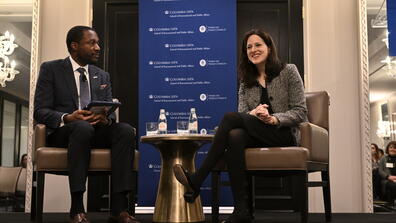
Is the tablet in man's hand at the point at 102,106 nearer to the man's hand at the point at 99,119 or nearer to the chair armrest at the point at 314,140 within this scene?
the man's hand at the point at 99,119

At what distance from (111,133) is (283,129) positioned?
1063mm

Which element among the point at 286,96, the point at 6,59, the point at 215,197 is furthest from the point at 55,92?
the point at 6,59

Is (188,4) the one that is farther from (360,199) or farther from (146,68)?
(360,199)

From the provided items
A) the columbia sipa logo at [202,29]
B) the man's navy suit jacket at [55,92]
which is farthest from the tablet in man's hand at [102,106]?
the columbia sipa logo at [202,29]

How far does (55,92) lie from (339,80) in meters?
2.65

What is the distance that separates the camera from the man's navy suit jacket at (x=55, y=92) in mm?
3201

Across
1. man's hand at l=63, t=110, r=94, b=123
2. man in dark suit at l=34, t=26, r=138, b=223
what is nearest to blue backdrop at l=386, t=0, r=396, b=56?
man in dark suit at l=34, t=26, r=138, b=223

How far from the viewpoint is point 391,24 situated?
4.78 meters

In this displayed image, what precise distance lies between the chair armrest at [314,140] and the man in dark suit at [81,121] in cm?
105

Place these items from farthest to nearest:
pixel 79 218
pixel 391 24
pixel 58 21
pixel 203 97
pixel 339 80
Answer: pixel 58 21
pixel 391 24
pixel 339 80
pixel 203 97
pixel 79 218

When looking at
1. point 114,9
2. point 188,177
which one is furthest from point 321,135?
point 114,9

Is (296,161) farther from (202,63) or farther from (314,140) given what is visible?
(202,63)

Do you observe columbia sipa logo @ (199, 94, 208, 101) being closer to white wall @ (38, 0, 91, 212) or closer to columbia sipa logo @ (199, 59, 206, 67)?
columbia sipa logo @ (199, 59, 206, 67)

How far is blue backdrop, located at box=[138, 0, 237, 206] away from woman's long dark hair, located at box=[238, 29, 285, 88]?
3.92 feet
